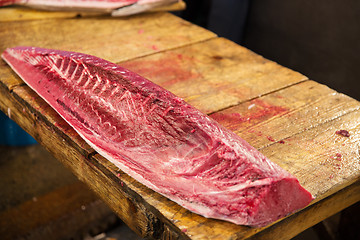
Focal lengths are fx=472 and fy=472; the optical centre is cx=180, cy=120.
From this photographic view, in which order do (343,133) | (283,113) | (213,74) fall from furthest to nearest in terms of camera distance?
1. (213,74)
2. (283,113)
3. (343,133)

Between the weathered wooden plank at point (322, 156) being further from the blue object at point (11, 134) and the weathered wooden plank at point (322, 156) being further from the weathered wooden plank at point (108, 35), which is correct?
the blue object at point (11, 134)

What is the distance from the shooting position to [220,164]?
54.2 inches

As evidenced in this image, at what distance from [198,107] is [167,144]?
1.49 ft

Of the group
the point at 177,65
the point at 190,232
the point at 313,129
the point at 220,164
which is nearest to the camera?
the point at 190,232

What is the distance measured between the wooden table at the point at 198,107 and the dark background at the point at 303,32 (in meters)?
1.13

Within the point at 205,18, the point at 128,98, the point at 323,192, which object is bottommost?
the point at 205,18

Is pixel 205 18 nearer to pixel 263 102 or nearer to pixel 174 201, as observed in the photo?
pixel 263 102

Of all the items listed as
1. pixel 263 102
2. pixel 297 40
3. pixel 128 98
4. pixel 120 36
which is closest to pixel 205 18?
pixel 297 40

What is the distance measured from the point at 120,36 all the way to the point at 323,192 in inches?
58.9

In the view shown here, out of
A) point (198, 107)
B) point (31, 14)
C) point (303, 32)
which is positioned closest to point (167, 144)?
point (198, 107)

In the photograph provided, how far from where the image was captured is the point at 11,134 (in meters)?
3.17

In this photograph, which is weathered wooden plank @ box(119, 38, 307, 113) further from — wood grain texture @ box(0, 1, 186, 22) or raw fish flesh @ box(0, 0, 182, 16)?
wood grain texture @ box(0, 1, 186, 22)

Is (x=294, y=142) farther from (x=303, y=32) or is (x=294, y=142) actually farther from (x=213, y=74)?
(x=303, y=32)

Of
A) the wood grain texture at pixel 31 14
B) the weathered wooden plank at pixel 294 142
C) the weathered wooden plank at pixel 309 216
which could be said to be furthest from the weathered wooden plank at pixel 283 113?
the wood grain texture at pixel 31 14
